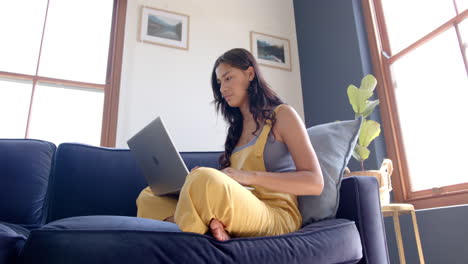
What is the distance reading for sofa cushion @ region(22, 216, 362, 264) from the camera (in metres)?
0.68

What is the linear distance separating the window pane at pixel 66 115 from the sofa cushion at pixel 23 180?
3.83ft

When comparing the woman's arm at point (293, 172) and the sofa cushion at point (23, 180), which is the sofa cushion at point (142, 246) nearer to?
the woman's arm at point (293, 172)

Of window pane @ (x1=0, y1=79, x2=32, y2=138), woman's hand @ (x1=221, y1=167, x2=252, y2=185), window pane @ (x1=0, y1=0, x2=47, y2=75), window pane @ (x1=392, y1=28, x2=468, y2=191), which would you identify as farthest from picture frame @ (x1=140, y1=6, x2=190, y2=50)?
woman's hand @ (x1=221, y1=167, x2=252, y2=185)

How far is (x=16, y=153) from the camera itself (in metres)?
1.34

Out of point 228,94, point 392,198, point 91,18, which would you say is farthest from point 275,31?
→ point 228,94

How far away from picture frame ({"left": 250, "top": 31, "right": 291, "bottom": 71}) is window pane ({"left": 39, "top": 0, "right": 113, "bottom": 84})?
1.26 metres

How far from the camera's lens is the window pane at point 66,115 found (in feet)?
8.14

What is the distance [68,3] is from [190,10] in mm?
976

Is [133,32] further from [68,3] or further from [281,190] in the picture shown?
[281,190]

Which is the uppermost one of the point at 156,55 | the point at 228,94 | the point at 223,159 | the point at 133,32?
the point at 133,32

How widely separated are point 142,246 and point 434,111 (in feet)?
6.69

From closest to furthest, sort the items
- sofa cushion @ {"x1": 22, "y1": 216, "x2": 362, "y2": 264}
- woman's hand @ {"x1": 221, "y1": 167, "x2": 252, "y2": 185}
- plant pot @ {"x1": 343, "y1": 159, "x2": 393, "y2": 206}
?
sofa cushion @ {"x1": 22, "y1": 216, "x2": 362, "y2": 264}
woman's hand @ {"x1": 221, "y1": 167, "x2": 252, "y2": 185}
plant pot @ {"x1": 343, "y1": 159, "x2": 393, "y2": 206}

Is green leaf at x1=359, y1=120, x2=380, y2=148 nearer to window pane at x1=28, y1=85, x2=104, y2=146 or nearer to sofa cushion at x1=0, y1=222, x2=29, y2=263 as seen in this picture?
sofa cushion at x1=0, y1=222, x2=29, y2=263

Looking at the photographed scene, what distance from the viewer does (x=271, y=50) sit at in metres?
3.24
